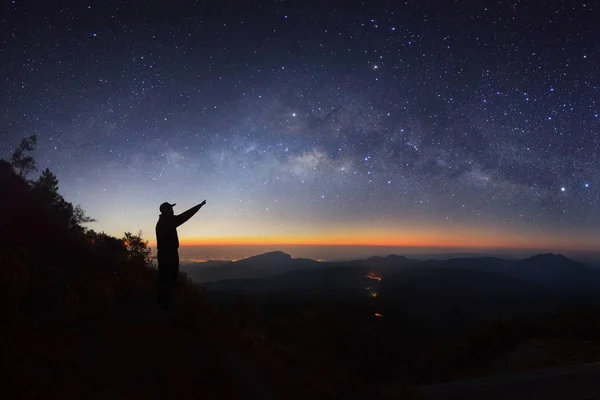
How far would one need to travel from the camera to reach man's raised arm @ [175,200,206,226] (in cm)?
825

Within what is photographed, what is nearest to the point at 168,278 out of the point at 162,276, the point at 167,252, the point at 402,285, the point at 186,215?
the point at 162,276

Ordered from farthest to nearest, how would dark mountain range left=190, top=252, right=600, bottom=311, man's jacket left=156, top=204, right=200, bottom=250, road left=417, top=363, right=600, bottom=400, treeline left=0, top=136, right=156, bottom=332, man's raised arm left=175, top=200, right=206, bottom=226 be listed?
dark mountain range left=190, top=252, right=600, bottom=311, road left=417, top=363, right=600, bottom=400, man's raised arm left=175, top=200, right=206, bottom=226, man's jacket left=156, top=204, right=200, bottom=250, treeline left=0, top=136, right=156, bottom=332

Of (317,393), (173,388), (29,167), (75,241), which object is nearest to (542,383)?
(317,393)

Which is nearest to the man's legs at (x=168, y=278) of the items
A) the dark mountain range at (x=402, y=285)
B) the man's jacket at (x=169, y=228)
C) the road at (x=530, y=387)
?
the man's jacket at (x=169, y=228)

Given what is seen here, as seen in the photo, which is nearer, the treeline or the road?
the treeline

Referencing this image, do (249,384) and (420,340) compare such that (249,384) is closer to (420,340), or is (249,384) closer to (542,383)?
(542,383)

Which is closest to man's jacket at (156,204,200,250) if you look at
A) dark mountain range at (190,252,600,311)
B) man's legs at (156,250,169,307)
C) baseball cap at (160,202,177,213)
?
baseball cap at (160,202,177,213)

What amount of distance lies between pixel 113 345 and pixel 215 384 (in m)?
1.81

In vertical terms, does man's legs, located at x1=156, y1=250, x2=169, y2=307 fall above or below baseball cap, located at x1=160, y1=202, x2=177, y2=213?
below

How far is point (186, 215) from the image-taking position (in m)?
8.32

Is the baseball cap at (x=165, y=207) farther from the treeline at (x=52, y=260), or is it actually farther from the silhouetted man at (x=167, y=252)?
the treeline at (x=52, y=260)

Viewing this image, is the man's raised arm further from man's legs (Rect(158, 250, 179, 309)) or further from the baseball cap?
man's legs (Rect(158, 250, 179, 309))

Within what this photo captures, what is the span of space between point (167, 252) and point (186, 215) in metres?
0.91

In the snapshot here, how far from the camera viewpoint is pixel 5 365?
445 centimetres
